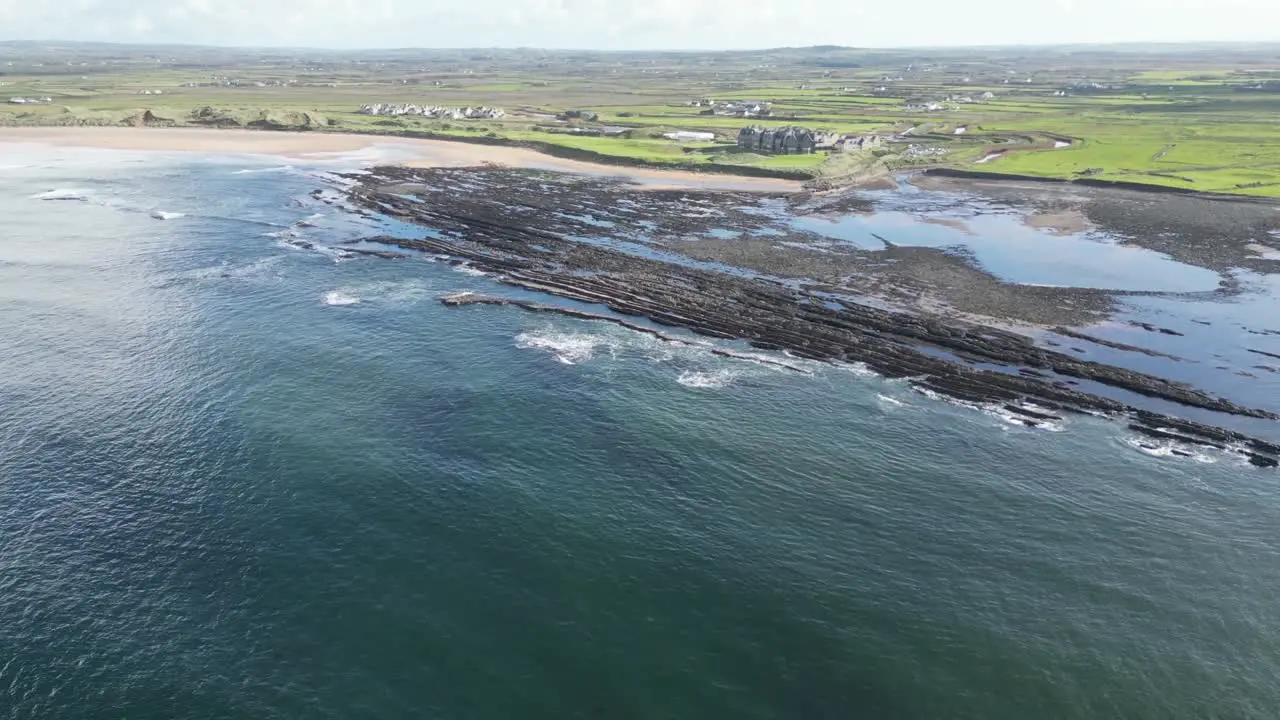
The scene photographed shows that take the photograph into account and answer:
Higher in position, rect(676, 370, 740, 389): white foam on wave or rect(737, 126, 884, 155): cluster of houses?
rect(737, 126, 884, 155): cluster of houses

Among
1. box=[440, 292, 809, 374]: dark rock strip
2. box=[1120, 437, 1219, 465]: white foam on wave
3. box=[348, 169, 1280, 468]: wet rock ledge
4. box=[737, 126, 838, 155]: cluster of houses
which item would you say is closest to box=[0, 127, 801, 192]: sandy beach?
box=[737, 126, 838, 155]: cluster of houses

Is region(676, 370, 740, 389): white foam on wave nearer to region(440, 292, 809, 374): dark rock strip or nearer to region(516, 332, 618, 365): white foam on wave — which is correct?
region(440, 292, 809, 374): dark rock strip

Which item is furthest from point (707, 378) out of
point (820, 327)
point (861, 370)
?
point (820, 327)

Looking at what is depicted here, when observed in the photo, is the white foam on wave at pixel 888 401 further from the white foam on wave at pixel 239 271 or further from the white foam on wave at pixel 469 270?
the white foam on wave at pixel 239 271

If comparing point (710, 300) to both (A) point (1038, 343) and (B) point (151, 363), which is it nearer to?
(A) point (1038, 343)

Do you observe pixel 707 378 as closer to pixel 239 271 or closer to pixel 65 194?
pixel 239 271

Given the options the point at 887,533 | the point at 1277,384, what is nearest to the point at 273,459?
the point at 887,533

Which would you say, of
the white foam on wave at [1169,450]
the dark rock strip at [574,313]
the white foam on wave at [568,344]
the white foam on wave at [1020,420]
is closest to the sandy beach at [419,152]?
the dark rock strip at [574,313]
